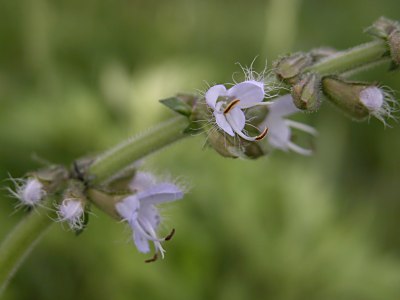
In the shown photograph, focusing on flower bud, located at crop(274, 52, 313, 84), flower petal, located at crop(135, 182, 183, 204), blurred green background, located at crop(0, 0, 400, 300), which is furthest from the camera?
blurred green background, located at crop(0, 0, 400, 300)

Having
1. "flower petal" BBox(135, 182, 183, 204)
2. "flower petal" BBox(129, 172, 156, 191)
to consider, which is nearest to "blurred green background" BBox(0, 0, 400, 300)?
"flower petal" BBox(129, 172, 156, 191)

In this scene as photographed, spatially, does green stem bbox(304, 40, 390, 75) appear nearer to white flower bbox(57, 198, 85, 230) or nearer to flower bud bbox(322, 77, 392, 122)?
flower bud bbox(322, 77, 392, 122)

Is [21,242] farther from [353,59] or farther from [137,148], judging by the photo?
[353,59]

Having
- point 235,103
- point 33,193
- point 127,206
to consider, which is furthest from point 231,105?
point 33,193

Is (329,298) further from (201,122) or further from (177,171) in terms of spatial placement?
(201,122)

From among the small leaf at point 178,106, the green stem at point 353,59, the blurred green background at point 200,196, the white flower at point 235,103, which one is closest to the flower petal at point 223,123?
the white flower at point 235,103
